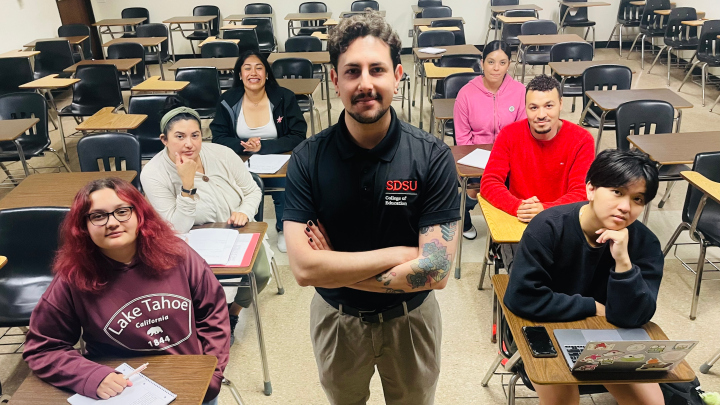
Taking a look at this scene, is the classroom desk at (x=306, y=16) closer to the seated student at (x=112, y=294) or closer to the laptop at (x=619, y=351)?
the seated student at (x=112, y=294)

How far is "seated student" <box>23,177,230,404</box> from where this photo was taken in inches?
62.1

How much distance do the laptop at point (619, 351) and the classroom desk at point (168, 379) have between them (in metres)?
1.09

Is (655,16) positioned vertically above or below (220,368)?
above

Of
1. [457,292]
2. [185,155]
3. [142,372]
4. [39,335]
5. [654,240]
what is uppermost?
[185,155]

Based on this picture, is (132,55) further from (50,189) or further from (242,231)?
(242,231)

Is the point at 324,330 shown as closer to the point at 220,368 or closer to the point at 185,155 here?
the point at 220,368

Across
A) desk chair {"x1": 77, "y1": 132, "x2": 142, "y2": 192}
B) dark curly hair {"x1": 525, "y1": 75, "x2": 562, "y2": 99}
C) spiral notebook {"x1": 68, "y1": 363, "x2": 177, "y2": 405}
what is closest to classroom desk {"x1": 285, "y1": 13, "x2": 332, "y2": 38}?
desk chair {"x1": 77, "y1": 132, "x2": 142, "y2": 192}

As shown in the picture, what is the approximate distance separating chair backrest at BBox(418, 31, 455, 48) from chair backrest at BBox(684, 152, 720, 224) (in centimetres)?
417

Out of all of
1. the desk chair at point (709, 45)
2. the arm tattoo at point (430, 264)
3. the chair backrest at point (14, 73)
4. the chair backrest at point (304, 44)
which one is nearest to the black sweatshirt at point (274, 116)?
the arm tattoo at point (430, 264)

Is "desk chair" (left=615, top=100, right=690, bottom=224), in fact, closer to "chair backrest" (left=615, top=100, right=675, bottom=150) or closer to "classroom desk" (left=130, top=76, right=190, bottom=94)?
"chair backrest" (left=615, top=100, right=675, bottom=150)

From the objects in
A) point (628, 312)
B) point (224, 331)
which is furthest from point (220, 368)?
point (628, 312)

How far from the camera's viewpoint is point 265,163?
10.2 feet

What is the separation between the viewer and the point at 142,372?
61.3 inches

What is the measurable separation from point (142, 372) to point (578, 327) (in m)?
1.39
